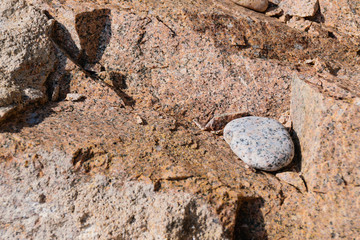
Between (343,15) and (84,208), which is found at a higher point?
(343,15)

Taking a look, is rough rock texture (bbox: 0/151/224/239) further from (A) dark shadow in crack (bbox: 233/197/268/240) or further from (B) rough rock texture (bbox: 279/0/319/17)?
(B) rough rock texture (bbox: 279/0/319/17)

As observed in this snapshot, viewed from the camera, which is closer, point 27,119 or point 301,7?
point 27,119

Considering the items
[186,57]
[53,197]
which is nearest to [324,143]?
[186,57]

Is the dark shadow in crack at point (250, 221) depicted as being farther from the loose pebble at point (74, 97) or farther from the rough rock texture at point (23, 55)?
the rough rock texture at point (23, 55)

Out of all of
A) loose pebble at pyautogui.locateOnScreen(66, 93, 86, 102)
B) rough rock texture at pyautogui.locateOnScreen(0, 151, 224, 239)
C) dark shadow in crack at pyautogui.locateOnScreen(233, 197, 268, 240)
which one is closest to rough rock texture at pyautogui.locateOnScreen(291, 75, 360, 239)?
dark shadow in crack at pyautogui.locateOnScreen(233, 197, 268, 240)

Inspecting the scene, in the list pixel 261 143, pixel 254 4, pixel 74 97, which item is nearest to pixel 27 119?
pixel 74 97

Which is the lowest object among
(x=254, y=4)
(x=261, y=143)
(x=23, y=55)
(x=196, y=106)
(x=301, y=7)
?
(x=196, y=106)

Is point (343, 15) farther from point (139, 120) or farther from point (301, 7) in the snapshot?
point (139, 120)
